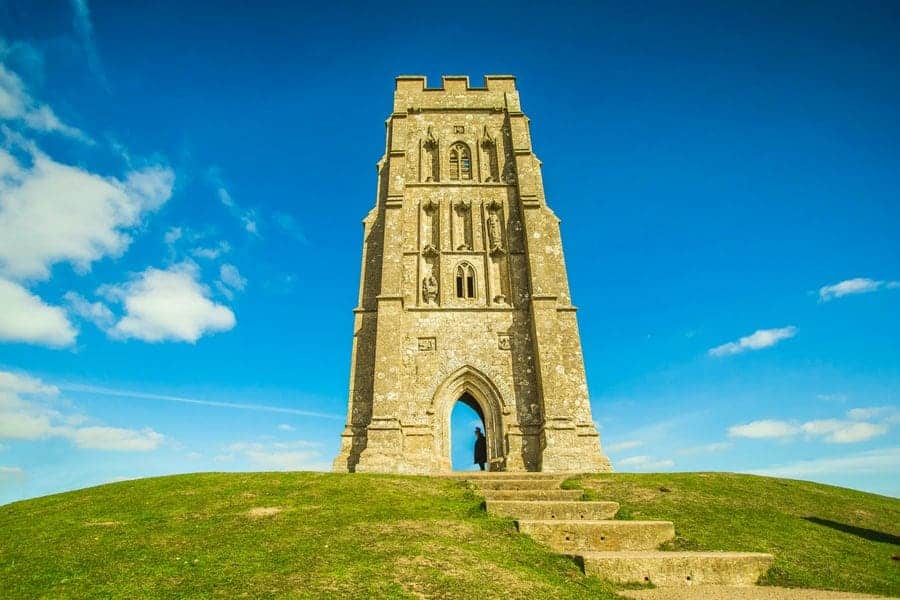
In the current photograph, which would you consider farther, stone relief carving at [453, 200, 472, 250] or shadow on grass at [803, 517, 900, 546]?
stone relief carving at [453, 200, 472, 250]

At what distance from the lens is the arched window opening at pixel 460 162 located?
82.5 ft

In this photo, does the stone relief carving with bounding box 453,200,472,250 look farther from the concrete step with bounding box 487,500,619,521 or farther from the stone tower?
the concrete step with bounding box 487,500,619,521

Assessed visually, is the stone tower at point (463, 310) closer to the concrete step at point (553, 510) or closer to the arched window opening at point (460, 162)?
the arched window opening at point (460, 162)

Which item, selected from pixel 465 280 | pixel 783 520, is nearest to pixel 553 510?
pixel 783 520

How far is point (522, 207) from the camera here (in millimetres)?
22797

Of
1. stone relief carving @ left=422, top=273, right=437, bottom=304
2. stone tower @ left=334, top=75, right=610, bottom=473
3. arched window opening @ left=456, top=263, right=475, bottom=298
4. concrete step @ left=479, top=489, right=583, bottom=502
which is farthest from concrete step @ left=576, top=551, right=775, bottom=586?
arched window opening @ left=456, top=263, right=475, bottom=298

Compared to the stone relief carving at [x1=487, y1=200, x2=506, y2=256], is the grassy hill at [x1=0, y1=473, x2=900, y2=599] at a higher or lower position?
lower

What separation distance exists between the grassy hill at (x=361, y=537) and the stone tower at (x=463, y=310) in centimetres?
556

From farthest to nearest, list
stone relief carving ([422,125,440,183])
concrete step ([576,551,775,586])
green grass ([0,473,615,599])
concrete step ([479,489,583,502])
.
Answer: stone relief carving ([422,125,440,183])
concrete step ([479,489,583,502])
concrete step ([576,551,775,586])
green grass ([0,473,615,599])

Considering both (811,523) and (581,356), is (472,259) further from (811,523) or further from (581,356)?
(811,523)

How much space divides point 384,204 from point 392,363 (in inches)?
346

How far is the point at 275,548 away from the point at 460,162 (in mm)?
21670

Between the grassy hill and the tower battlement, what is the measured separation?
21199mm

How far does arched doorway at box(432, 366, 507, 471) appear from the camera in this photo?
18781 mm
